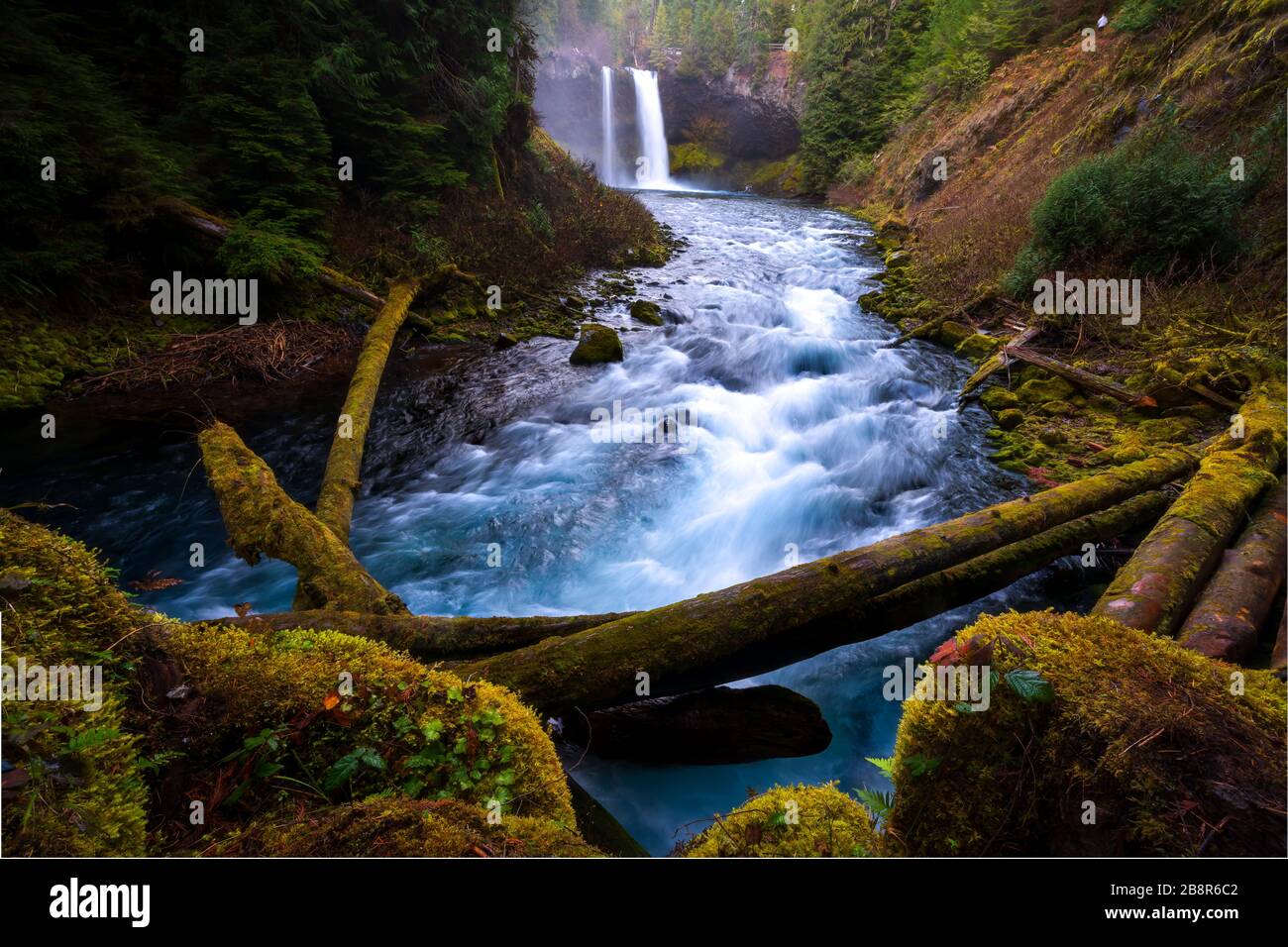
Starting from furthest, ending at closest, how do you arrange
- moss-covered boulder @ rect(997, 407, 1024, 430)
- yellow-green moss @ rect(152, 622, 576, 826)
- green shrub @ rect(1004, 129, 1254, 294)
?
green shrub @ rect(1004, 129, 1254, 294)
moss-covered boulder @ rect(997, 407, 1024, 430)
yellow-green moss @ rect(152, 622, 576, 826)

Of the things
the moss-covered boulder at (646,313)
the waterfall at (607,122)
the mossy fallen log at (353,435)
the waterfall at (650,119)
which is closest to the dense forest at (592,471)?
the mossy fallen log at (353,435)

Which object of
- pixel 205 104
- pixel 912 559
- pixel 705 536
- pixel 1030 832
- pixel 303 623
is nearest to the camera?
pixel 1030 832

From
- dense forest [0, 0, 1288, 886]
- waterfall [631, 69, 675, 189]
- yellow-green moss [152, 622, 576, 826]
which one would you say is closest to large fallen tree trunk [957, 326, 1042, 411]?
dense forest [0, 0, 1288, 886]

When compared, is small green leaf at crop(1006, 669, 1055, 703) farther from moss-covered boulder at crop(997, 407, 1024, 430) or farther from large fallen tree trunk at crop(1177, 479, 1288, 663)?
moss-covered boulder at crop(997, 407, 1024, 430)

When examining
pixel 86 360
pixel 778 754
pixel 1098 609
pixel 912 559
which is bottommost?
pixel 778 754

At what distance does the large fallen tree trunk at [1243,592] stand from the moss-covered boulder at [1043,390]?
4063mm

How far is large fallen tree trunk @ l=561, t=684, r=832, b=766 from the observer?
10.7ft

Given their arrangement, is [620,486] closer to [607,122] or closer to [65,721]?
[65,721]

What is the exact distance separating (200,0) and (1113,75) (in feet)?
65.2

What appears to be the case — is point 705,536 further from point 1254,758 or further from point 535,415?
point 1254,758

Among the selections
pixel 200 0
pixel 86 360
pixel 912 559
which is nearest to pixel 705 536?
pixel 912 559

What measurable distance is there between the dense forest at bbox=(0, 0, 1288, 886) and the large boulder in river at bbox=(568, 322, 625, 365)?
0.08m

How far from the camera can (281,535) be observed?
3855 mm
